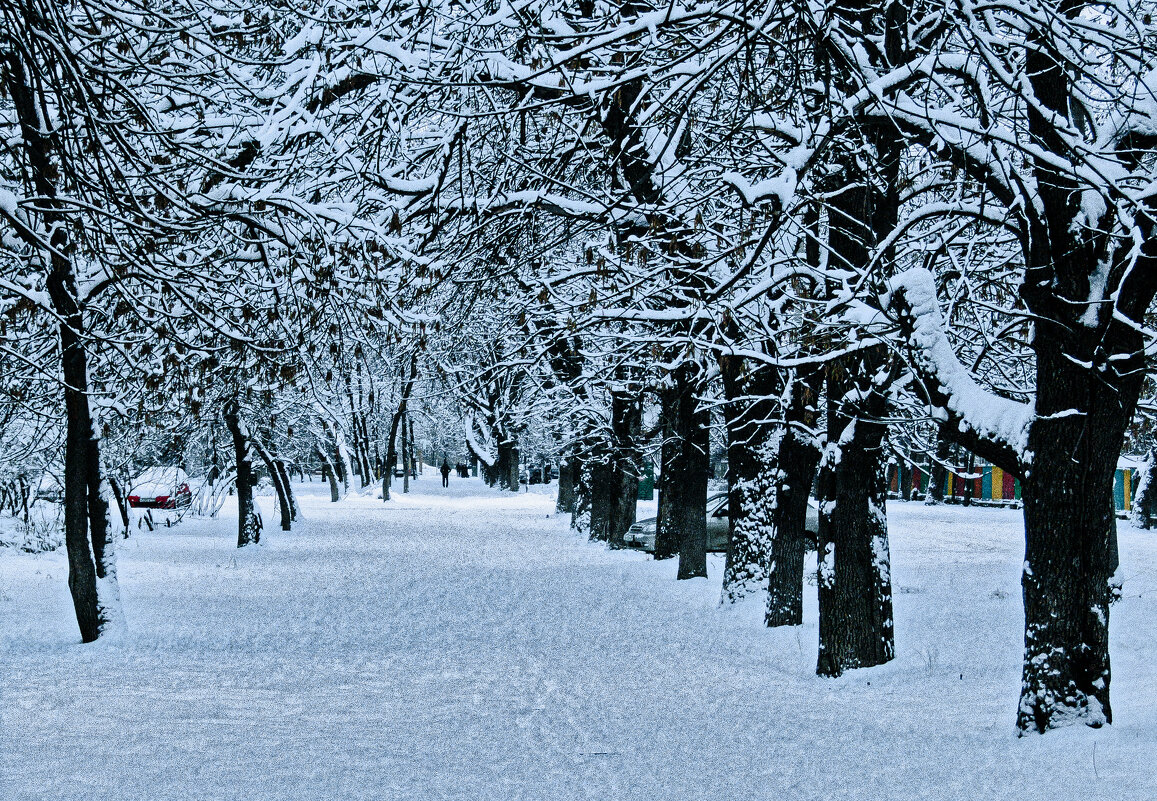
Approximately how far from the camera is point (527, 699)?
9.84 meters

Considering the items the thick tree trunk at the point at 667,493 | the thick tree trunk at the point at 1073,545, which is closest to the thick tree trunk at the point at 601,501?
the thick tree trunk at the point at 667,493

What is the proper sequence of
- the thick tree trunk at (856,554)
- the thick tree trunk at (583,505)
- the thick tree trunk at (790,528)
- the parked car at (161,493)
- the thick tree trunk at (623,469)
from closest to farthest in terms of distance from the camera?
the thick tree trunk at (856,554)
the thick tree trunk at (790,528)
the thick tree trunk at (623,469)
the thick tree trunk at (583,505)
the parked car at (161,493)

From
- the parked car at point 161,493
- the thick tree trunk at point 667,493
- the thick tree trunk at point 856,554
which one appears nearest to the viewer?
the thick tree trunk at point 856,554

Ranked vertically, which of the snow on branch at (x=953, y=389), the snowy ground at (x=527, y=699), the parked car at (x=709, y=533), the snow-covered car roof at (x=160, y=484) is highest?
the snow on branch at (x=953, y=389)

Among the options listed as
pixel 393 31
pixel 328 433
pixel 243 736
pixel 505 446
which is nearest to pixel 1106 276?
pixel 393 31

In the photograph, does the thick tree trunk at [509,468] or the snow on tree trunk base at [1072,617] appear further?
the thick tree trunk at [509,468]

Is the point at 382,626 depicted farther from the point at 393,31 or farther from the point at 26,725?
the point at 393,31

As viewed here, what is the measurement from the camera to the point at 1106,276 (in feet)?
25.4

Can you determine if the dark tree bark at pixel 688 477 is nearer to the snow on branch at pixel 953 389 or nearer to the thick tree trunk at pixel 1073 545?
the snow on branch at pixel 953 389

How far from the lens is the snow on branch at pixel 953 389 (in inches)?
314

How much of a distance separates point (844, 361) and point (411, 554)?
19160 millimetres

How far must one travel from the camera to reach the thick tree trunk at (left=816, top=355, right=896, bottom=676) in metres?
10.5

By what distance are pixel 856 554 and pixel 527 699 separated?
3.30m

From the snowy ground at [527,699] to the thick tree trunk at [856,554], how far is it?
1.17 ft
